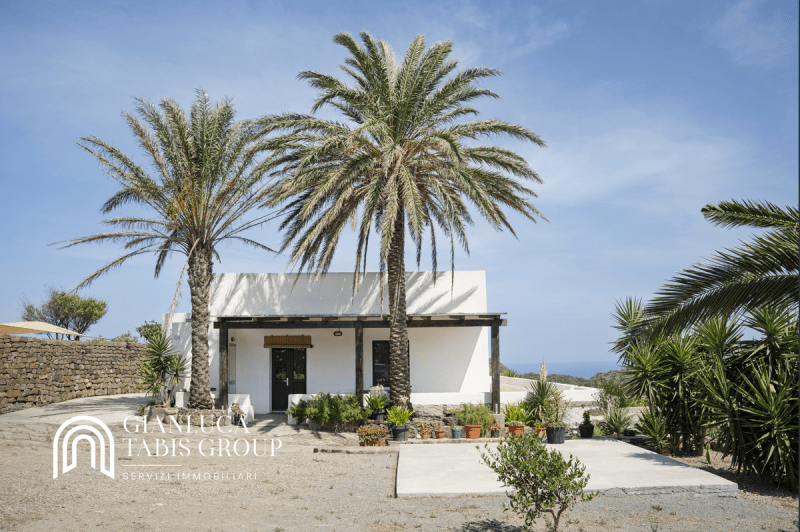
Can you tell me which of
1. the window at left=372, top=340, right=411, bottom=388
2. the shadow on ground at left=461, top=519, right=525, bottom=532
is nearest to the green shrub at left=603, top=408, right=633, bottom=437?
the window at left=372, top=340, right=411, bottom=388

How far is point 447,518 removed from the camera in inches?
253

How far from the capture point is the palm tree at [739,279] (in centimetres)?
673

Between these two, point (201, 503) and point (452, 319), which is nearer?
point (201, 503)

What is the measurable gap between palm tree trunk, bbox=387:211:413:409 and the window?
2.96 m

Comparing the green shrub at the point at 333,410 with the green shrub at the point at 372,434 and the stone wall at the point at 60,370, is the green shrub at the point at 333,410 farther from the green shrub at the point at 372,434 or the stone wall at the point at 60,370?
the stone wall at the point at 60,370

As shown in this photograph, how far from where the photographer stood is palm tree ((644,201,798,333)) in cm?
673

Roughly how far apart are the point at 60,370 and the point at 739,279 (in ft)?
57.3

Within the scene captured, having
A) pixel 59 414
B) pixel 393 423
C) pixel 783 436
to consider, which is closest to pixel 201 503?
pixel 393 423

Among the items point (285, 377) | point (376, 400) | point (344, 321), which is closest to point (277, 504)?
point (376, 400)

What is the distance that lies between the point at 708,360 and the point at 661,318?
3013 mm

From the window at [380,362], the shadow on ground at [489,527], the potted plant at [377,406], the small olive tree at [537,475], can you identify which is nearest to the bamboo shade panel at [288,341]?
the window at [380,362]

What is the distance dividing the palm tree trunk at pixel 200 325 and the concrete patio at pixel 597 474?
19.5 ft

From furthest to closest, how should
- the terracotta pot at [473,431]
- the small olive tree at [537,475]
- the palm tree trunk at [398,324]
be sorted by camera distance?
1. the palm tree trunk at [398,324]
2. the terracotta pot at [473,431]
3. the small olive tree at [537,475]

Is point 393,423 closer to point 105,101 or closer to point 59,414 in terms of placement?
point 59,414
